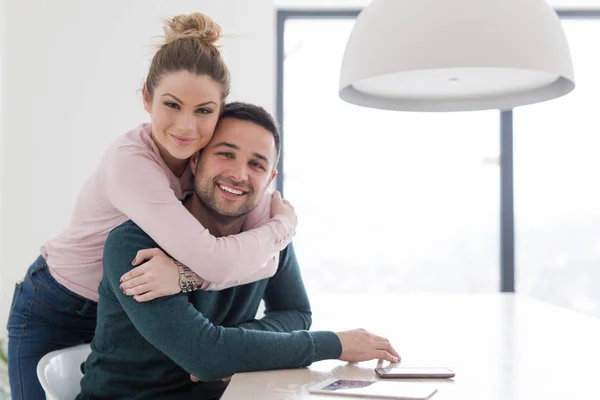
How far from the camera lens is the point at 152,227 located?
155 cm

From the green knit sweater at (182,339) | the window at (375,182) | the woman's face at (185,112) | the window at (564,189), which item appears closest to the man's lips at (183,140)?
the woman's face at (185,112)

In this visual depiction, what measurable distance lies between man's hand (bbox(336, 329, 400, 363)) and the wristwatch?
33 cm

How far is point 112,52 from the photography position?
4379 mm

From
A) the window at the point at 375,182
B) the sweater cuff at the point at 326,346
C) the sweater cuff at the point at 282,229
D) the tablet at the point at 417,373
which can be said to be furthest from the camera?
the window at the point at 375,182

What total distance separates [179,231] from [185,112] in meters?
0.35

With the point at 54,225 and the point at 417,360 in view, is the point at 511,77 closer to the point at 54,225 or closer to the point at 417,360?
the point at 417,360

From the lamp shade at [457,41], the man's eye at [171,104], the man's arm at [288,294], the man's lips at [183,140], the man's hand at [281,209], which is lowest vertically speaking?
the man's arm at [288,294]

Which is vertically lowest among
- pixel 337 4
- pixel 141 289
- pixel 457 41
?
pixel 141 289

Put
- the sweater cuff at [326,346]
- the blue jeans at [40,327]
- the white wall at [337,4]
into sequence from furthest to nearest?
the white wall at [337,4], the blue jeans at [40,327], the sweater cuff at [326,346]

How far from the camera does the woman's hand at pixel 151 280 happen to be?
56.4 inches

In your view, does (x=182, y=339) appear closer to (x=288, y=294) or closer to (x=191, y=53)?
(x=288, y=294)

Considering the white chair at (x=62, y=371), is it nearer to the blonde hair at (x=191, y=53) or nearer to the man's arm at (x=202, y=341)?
the man's arm at (x=202, y=341)

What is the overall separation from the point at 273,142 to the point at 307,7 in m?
3.11

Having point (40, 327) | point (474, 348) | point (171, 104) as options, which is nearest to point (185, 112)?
point (171, 104)
